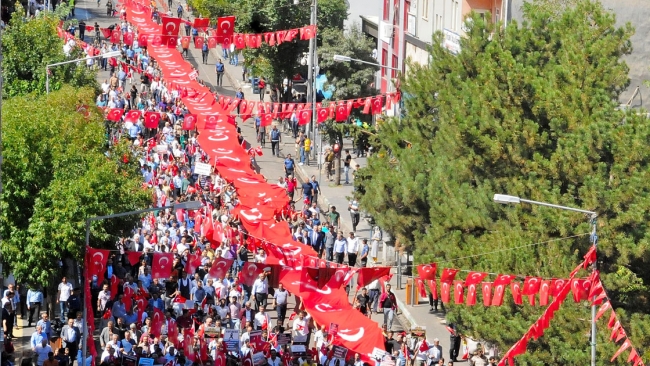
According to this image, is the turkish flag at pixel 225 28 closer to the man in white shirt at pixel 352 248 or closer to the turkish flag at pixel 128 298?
the man in white shirt at pixel 352 248

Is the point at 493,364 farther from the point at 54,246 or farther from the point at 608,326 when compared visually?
the point at 54,246

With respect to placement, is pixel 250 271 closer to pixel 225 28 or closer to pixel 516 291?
pixel 516 291

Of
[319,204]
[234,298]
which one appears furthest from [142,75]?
[234,298]

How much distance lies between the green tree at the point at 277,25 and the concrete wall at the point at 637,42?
59.5 ft

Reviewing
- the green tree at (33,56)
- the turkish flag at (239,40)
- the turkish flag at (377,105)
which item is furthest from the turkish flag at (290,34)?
the green tree at (33,56)

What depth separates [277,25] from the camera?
6475 cm

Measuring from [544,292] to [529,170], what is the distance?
4645 millimetres

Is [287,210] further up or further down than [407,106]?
further down

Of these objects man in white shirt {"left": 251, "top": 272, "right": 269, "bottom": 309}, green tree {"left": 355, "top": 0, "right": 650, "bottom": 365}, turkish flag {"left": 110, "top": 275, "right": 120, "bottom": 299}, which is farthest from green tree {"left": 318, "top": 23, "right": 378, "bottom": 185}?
turkish flag {"left": 110, "top": 275, "right": 120, "bottom": 299}

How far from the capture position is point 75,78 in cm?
5428

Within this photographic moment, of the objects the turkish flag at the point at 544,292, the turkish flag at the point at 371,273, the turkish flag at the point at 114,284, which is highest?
the turkish flag at the point at 371,273

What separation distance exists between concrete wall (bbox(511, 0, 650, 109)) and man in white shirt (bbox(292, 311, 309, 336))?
58.7ft

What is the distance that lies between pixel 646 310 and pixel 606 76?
547 centimetres

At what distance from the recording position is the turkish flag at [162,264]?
105 ft
